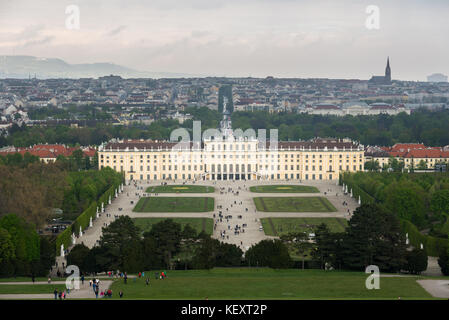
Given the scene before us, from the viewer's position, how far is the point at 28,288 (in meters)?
37.4

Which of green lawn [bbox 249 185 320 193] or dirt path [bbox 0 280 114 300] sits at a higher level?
dirt path [bbox 0 280 114 300]

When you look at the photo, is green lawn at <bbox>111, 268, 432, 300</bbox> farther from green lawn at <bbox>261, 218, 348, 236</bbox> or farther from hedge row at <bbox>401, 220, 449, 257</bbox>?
green lawn at <bbox>261, 218, 348, 236</bbox>

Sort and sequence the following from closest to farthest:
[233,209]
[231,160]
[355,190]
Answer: [233,209]
[355,190]
[231,160]

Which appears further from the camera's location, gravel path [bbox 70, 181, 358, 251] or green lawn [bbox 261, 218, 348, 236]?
green lawn [bbox 261, 218, 348, 236]

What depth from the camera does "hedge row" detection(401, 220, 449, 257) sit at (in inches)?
1998

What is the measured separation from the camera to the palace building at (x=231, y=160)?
95.6 meters

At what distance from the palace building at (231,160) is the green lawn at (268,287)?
5304 cm

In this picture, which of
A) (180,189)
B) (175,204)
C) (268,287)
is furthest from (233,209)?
(268,287)

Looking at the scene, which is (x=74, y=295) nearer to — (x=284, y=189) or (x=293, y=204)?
(x=293, y=204)

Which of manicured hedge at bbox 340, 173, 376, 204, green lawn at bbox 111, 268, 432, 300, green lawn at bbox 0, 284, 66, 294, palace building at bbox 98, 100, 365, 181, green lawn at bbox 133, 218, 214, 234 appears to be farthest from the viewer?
palace building at bbox 98, 100, 365, 181

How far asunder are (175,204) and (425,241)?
26.7 metres

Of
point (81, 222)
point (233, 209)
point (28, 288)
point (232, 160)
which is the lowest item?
point (233, 209)

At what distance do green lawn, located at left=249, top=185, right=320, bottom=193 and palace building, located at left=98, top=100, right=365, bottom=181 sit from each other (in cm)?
822

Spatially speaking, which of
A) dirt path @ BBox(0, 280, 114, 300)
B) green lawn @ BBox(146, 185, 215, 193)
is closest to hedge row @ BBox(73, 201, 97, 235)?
green lawn @ BBox(146, 185, 215, 193)
